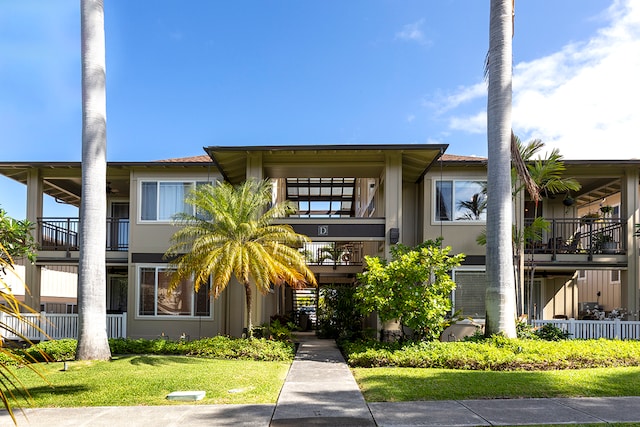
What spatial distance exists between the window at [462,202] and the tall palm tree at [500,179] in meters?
3.70

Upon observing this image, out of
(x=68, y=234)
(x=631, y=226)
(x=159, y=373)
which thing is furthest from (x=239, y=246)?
(x=631, y=226)

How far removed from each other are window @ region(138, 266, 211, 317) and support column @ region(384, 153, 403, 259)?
6312 millimetres

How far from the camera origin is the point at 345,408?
8.17 m

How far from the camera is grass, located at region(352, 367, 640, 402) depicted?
29.1ft

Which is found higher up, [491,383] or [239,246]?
[239,246]

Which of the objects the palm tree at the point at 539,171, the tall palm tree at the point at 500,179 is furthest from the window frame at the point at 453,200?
the tall palm tree at the point at 500,179

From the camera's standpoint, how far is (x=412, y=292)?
13070mm

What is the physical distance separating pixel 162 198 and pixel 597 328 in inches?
559

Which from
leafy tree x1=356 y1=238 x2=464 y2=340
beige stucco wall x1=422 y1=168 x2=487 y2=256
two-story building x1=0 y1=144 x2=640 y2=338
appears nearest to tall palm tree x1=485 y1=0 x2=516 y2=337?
leafy tree x1=356 y1=238 x2=464 y2=340

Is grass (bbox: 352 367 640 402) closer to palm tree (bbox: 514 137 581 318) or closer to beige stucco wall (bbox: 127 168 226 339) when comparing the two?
palm tree (bbox: 514 137 581 318)

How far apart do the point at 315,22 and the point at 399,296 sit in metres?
11.3

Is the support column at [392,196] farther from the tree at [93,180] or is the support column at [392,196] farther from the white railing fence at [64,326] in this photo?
the white railing fence at [64,326]

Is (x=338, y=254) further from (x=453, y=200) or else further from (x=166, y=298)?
(x=166, y=298)

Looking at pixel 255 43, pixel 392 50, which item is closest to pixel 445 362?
pixel 392 50
